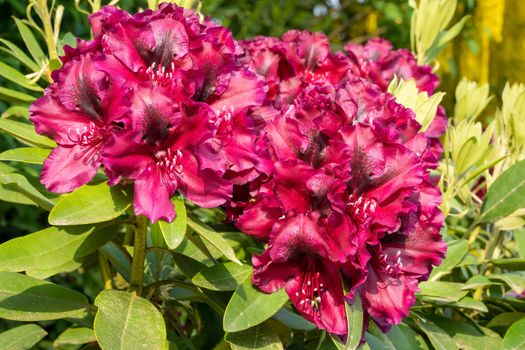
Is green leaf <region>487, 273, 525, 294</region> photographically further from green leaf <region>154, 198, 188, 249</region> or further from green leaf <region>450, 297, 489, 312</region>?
green leaf <region>154, 198, 188, 249</region>

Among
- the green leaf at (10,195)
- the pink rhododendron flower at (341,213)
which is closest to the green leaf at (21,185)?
the green leaf at (10,195)

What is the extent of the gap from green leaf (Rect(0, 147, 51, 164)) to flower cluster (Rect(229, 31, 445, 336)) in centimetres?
29

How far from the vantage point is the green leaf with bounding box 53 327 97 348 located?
1326 mm

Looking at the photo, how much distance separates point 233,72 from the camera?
1.09 m

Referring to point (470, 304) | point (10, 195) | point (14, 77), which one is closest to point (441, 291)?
point (470, 304)

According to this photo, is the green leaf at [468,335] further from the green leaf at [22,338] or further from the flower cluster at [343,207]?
the green leaf at [22,338]

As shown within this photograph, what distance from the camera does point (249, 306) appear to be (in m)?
1.03

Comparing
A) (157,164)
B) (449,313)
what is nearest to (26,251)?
(157,164)

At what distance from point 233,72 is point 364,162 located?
0.75ft

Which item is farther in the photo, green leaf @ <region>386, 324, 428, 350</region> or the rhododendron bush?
green leaf @ <region>386, 324, 428, 350</region>

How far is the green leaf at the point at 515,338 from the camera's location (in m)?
1.23

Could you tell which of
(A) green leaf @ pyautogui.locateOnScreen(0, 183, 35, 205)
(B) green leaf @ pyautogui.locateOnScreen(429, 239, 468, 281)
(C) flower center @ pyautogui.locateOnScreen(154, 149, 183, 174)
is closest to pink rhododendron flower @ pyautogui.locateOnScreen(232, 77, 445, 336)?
(C) flower center @ pyautogui.locateOnScreen(154, 149, 183, 174)

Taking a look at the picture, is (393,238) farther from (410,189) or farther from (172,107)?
(172,107)

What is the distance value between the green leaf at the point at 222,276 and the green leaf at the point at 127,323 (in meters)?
0.08
